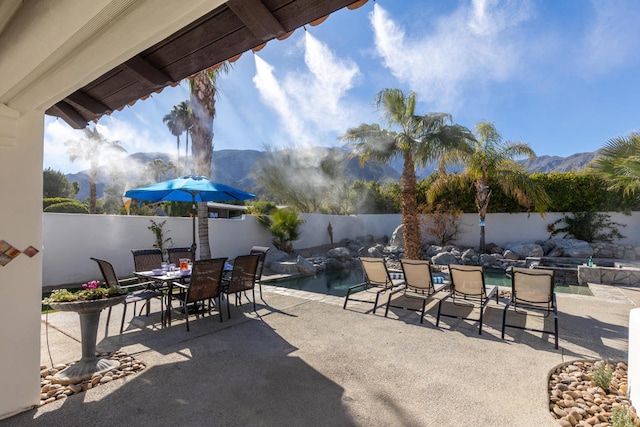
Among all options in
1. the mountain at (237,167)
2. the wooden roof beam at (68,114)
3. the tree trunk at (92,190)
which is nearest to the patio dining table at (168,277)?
the wooden roof beam at (68,114)

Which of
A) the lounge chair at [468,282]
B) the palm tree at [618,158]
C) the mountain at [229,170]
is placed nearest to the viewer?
the lounge chair at [468,282]

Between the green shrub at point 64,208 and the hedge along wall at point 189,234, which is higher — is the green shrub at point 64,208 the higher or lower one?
the higher one

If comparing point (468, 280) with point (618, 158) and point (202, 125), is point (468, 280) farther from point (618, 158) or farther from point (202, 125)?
point (202, 125)

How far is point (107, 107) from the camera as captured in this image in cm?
342

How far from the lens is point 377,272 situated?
5.95 m

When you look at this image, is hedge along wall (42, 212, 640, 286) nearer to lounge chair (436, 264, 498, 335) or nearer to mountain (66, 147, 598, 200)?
lounge chair (436, 264, 498, 335)

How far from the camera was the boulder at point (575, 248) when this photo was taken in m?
12.7

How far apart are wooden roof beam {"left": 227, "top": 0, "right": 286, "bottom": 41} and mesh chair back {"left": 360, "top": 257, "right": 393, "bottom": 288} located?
14.5ft

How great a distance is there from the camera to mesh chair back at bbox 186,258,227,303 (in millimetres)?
4418

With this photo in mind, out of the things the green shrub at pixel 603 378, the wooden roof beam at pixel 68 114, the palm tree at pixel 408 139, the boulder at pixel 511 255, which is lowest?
the boulder at pixel 511 255

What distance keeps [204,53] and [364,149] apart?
8469 mm

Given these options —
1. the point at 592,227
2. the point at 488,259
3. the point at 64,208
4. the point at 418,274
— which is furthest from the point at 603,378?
the point at 64,208

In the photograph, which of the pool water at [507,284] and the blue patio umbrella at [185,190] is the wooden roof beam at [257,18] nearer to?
the blue patio umbrella at [185,190]

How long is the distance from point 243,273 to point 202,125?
5.75m
